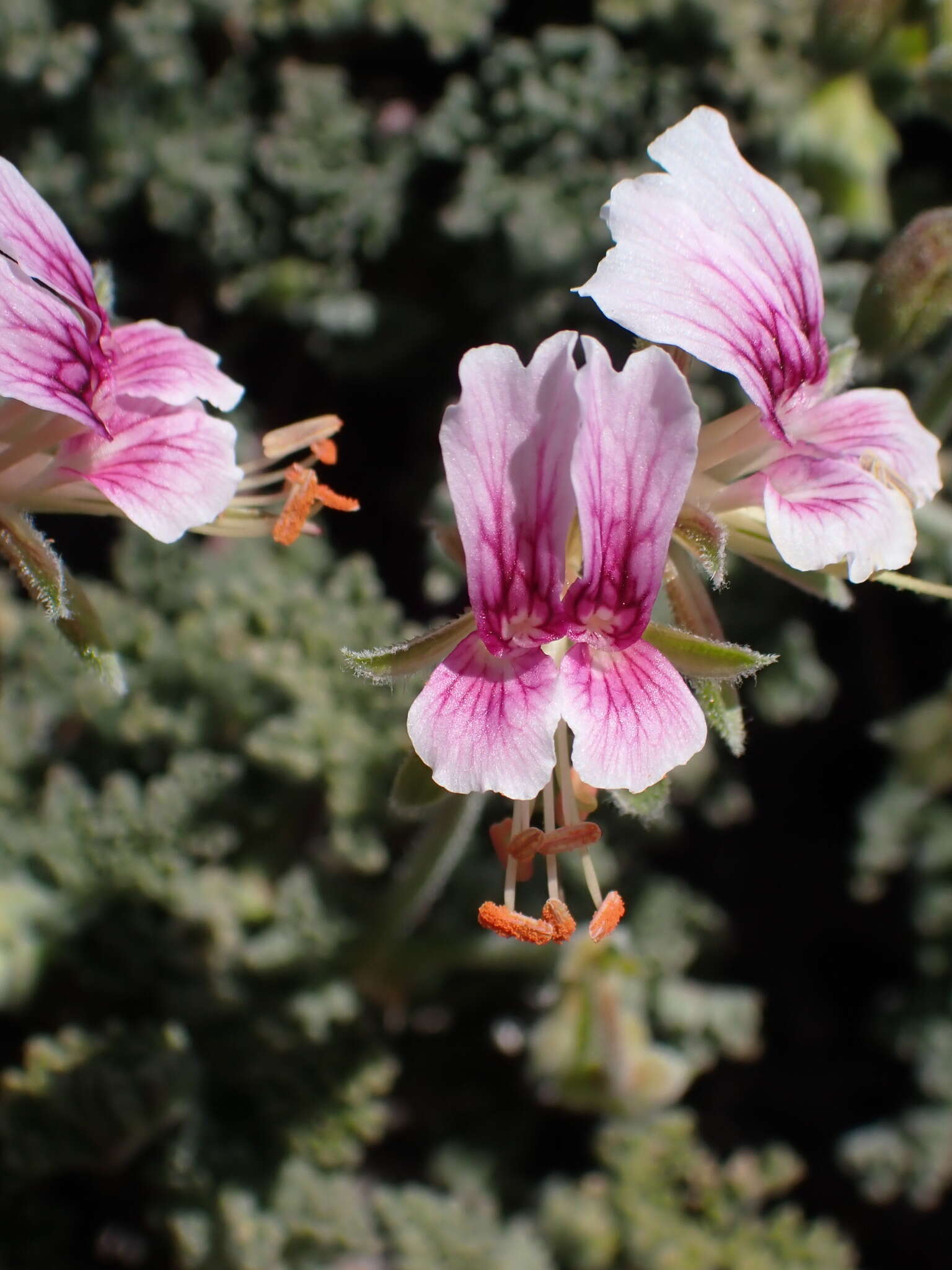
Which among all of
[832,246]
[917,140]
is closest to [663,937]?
[832,246]

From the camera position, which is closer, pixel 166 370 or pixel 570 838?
pixel 570 838

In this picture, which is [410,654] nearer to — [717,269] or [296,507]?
[296,507]

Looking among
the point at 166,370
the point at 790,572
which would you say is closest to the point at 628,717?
the point at 790,572

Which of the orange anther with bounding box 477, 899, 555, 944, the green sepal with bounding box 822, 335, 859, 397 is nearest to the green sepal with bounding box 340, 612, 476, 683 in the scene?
the orange anther with bounding box 477, 899, 555, 944

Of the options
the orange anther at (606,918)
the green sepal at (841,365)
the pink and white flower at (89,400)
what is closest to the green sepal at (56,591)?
the pink and white flower at (89,400)

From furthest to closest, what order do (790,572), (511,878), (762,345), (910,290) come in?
(910,290)
(790,572)
(511,878)
(762,345)

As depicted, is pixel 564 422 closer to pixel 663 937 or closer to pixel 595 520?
pixel 595 520
